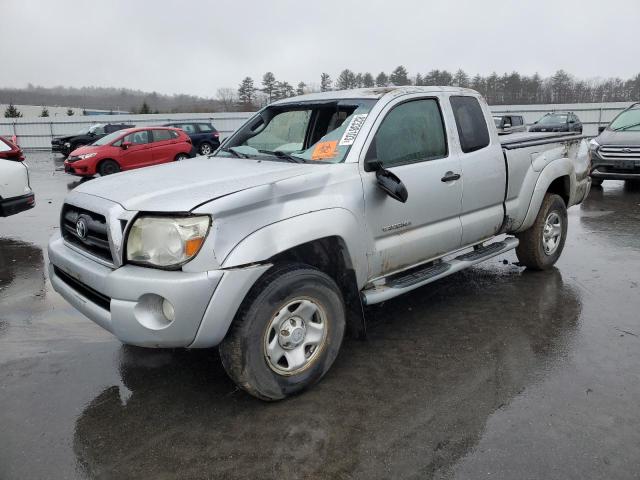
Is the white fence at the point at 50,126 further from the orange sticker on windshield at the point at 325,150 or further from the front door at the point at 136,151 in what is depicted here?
the orange sticker on windshield at the point at 325,150

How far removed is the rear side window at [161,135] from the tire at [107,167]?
1644mm

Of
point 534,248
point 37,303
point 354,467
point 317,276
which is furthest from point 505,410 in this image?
point 37,303

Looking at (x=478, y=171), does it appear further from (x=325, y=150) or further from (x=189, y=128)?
(x=189, y=128)

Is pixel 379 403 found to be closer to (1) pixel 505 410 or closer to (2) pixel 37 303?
(1) pixel 505 410

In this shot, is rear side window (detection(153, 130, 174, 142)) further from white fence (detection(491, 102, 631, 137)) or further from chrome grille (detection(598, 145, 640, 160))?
white fence (detection(491, 102, 631, 137))

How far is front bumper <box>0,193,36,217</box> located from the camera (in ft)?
23.2

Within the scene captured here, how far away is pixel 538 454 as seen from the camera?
270cm

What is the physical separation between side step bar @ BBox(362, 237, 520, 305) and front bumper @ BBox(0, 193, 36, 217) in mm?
5642

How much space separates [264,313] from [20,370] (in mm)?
2017

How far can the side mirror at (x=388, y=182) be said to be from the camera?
354 cm

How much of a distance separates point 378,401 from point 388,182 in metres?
1.42

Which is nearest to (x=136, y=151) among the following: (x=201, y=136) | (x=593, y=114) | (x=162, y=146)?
(x=162, y=146)

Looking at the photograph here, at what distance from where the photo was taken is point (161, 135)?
1673cm

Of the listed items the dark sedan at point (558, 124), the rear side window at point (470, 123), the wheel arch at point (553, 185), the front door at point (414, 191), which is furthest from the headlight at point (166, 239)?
the dark sedan at point (558, 124)
